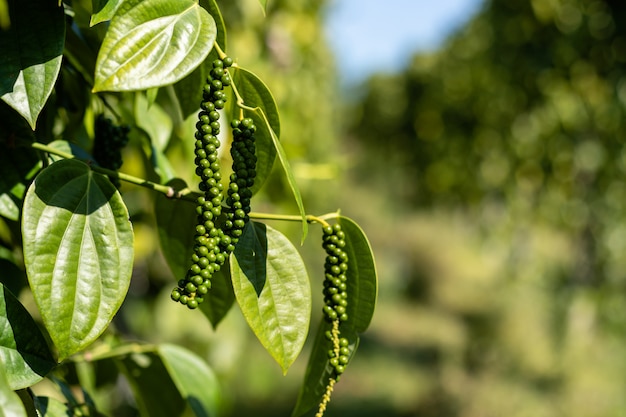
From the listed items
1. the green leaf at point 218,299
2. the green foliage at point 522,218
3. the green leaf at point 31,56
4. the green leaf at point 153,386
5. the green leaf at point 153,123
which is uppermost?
the green leaf at point 31,56

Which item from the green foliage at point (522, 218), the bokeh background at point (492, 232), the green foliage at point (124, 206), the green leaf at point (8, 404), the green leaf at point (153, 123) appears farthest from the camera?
the green foliage at point (522, 218)

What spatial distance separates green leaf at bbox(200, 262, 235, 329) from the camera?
603 millimetres

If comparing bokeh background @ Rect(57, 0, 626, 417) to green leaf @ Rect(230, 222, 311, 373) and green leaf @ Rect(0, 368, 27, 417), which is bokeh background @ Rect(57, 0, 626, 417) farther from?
green leaf @ Rect(0, 368, 27, 417)

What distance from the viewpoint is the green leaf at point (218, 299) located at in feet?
1.98

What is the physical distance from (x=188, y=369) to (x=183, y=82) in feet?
1.20

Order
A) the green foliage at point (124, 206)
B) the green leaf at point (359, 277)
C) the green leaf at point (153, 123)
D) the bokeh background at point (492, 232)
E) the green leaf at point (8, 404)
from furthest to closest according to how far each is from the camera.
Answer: the bokeh background at point (492, 232) → the green leaf at point (153, 123) → the green leaf at point (359, 277) → the green foliage at point (124, 206) → the green leaf at point (8, 404)

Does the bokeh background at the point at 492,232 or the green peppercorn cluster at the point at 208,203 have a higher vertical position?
the green peppercorn cluster at the point at 208,203

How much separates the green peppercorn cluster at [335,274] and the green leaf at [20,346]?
213mm

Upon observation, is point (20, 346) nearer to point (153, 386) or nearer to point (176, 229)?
point (176, 229)

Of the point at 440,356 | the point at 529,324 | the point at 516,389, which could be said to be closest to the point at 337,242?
the point at 516,389

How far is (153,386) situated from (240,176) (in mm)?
388

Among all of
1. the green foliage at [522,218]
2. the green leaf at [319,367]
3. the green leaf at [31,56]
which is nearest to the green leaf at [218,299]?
the green leaf at [319,367]

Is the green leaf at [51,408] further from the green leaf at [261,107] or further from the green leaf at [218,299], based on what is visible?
the green leaf at [261,107]

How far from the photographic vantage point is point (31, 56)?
45 cm
